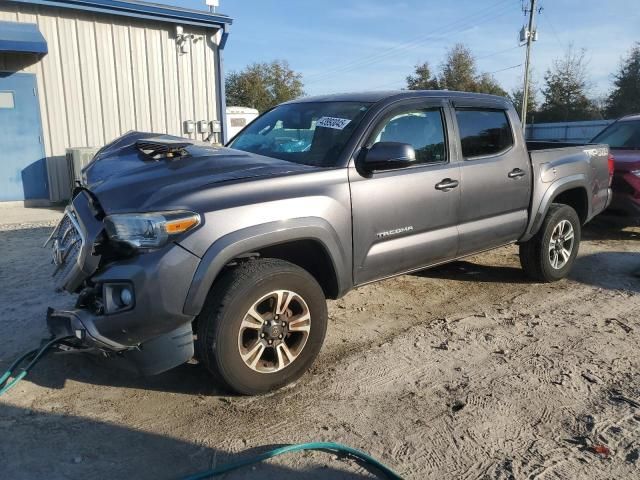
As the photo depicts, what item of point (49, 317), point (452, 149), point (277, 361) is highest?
point (452, 149)

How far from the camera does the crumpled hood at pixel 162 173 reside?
115 inches

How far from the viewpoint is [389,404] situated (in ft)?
10.4

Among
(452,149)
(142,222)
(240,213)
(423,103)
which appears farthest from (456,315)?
(142,222)

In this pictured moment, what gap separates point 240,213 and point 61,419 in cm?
156

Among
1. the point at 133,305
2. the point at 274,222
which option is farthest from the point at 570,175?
the point at 133,305

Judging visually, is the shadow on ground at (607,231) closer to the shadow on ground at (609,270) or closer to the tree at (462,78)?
the shadow on ground at (609,270)

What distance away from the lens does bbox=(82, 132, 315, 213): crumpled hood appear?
115 inches

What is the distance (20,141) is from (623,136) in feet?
36.2

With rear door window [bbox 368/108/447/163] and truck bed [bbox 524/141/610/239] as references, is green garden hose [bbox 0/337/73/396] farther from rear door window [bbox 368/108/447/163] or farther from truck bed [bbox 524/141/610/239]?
truck bed [bbox 524/141/610/239]

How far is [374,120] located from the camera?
3.83 meters

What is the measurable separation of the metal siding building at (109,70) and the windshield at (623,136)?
847 cm

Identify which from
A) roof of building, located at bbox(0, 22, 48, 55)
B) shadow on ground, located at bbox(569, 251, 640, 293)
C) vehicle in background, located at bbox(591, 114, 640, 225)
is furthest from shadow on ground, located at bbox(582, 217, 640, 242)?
roof of building, located at bbox(0, 22, 48, 55)

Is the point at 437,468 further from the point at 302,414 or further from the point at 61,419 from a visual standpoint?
the point at 61,419

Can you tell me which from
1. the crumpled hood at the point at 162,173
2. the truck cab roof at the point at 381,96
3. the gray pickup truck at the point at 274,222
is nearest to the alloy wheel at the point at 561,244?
the gray pickup truck at the point at 274,222
